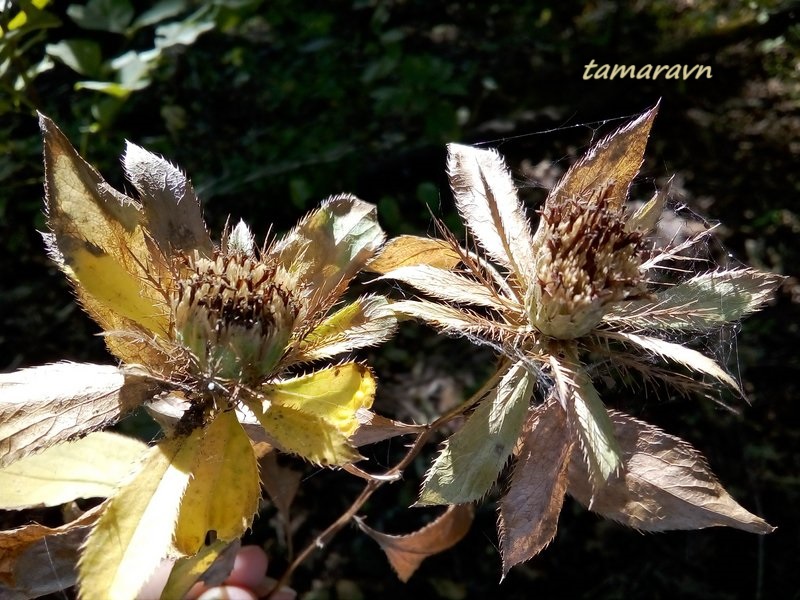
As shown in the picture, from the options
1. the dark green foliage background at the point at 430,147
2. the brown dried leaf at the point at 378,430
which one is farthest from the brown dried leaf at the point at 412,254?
the dark green foliage background at the point at 430,147

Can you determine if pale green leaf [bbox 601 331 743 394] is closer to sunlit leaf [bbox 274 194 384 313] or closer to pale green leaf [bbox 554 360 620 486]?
pale green leaf [bbox 554 360 620 486]

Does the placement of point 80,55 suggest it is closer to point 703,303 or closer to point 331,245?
point 331,245

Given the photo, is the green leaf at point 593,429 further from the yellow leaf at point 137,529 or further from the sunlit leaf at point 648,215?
the yellow leaf at point 137,529

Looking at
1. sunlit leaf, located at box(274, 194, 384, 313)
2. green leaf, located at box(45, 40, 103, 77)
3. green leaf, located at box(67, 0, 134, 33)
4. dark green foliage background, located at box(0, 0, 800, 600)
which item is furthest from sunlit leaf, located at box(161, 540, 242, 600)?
green leaf, located at box(67, 0, 134, 33)

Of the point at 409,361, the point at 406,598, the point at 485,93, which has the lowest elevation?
the point at 406,598

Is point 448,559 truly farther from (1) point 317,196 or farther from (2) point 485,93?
(2) point 485,93

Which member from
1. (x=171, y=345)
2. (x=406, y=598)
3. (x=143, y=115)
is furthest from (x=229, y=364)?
(x=143, y=115)

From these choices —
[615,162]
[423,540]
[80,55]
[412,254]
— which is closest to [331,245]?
[412,254]
